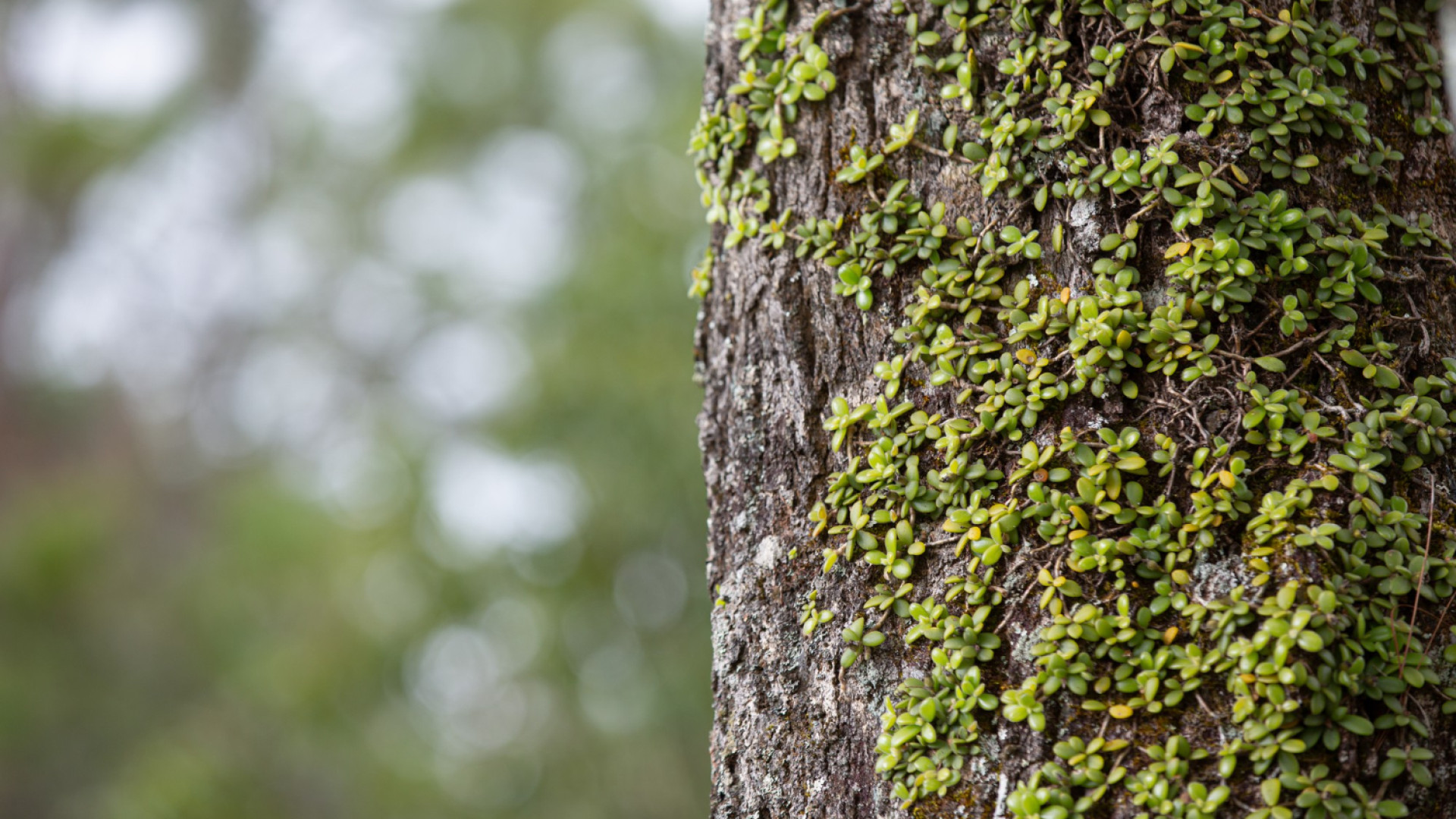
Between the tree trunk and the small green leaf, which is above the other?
the tree trunk

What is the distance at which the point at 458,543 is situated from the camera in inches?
211

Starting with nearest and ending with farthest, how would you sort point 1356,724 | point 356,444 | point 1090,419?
1. point 1356,724
2. point 1090,419
3. point 356,444

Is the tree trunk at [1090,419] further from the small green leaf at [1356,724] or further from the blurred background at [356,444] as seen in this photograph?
the blurred background at [356,444]

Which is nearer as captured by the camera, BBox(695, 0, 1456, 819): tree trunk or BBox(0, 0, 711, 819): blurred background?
BBox(695, 0, 1456, 819): tree trunk

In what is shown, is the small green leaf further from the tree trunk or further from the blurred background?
the blurred background

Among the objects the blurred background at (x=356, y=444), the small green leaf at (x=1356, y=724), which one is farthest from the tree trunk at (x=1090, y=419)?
the blurred background at (x=356, y=444)

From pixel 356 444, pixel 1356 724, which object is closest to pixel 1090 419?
pixel 1356 724

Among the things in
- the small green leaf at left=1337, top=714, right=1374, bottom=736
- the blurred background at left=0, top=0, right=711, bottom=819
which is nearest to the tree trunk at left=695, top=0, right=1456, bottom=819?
the small green leaf at left=1337, top=714, right=1374, bottom=736

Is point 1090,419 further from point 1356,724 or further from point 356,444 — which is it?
point 356,444

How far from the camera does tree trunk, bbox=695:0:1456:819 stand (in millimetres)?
1037

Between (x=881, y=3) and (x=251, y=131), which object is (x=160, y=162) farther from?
(x=881, y=3)

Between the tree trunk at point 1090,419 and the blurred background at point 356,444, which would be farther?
the blurred background at point 356,444

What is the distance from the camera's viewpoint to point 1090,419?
116cm

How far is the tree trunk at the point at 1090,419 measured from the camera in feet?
3.40
